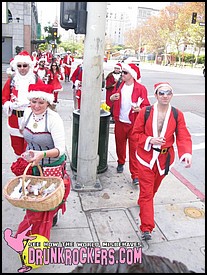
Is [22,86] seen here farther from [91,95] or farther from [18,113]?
[91,95]

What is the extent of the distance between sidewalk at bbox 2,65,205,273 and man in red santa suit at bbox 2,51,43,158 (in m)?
1.01

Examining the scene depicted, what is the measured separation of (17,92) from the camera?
4492mm

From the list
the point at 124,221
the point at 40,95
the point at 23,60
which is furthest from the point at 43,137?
the point at 23,60

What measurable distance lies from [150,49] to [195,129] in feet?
209

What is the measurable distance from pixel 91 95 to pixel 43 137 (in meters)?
1.44

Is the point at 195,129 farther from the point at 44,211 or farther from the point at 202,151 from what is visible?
the point at 44,211

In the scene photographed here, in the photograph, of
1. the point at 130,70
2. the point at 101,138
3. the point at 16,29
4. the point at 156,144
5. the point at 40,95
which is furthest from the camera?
the point at 16,29

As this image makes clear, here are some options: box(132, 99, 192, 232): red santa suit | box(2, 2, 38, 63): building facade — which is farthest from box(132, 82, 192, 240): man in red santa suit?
box(2, 2, 38, 63): building facade

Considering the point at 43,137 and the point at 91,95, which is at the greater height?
the point at 91,95

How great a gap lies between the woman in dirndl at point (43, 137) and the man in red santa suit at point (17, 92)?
111cm

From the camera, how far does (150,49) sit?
6944cm

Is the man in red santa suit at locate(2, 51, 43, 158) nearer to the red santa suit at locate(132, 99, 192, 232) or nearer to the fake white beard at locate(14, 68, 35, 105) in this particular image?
the fake white beard at locate(14, 68, 35, 105)

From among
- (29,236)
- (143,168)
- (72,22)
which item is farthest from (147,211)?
(72,22)

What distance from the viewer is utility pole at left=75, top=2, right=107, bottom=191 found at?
14.1ft
